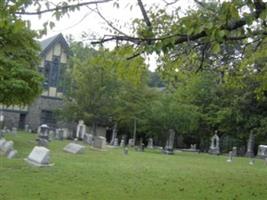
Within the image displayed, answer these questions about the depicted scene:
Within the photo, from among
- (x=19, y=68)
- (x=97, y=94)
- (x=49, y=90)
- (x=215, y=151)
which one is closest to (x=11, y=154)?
(x=19, y=68)

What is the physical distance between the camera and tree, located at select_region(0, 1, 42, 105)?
24.8 m

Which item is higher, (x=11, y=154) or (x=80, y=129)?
(x=80, y=129)

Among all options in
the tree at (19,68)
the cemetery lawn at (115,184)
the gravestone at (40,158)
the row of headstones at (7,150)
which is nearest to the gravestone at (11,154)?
the row of headstones at (7,150)

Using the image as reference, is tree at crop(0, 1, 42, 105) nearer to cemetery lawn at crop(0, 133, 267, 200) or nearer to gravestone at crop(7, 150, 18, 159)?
gravestone at crop(7, 150, 18, 159)

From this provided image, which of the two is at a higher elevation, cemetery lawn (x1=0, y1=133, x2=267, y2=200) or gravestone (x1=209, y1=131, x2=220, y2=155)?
gravestone (x1=209, y1=131, x2=220, y2=155)

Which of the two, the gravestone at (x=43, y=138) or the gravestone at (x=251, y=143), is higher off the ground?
the gravestone at (x=251, y=143)

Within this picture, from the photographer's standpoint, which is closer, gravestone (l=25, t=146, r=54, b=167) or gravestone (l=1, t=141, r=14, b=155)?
gravestone (l=25, t=146, r=54, b=167)

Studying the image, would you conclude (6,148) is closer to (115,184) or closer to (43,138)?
(43,138)

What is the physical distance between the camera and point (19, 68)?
25.8 meters

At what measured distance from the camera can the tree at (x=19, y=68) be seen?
81.3ft

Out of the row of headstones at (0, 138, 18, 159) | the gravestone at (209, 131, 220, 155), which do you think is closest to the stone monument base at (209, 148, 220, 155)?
the gravestone at (209, 131, 220, 155)

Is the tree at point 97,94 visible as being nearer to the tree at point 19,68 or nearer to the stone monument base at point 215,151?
the stone monument base at point 215,151

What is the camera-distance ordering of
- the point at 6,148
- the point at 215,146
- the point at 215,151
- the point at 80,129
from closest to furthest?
the point at 6,148, the point at 215,151, the point at 215,146, the point at 80,129

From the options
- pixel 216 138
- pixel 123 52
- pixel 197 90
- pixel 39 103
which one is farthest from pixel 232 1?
pixel 39 103
